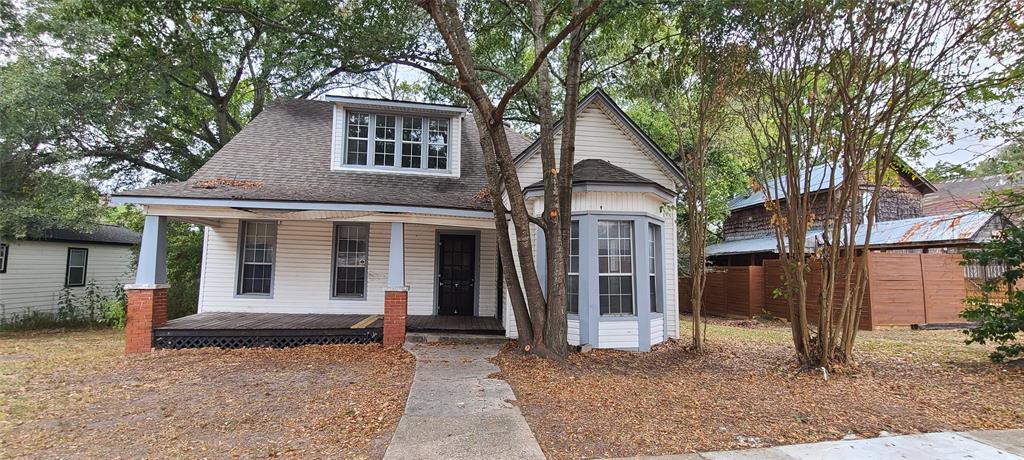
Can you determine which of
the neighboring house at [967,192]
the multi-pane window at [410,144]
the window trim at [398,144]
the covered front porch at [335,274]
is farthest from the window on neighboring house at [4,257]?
the neighboring house at [967,192]

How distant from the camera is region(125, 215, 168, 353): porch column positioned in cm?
Answer: 798

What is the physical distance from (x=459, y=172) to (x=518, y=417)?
7.41 meters

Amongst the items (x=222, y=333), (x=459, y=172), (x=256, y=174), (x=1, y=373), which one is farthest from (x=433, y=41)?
(x=1, y=373)

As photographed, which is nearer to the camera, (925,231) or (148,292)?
(148,292)

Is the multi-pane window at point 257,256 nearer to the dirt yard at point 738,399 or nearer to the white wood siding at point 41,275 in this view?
the dirt yard at point 738,399

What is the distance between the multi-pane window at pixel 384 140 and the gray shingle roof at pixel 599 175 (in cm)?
417

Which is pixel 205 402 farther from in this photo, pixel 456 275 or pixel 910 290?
pixel 910 290

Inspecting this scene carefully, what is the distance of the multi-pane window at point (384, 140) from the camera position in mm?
11031

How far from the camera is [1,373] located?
22.3 feet

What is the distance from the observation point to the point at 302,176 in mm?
10148

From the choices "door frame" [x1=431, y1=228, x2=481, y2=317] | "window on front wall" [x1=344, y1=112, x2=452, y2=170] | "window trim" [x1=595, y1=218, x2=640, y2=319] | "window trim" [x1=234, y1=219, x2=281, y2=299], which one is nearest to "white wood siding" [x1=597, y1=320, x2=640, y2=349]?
"window trim" [x1=595, y1=218, x2=640, y2=319]

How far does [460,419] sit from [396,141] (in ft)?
26.2

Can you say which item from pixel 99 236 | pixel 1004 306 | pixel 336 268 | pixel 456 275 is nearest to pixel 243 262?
pixel 336 268

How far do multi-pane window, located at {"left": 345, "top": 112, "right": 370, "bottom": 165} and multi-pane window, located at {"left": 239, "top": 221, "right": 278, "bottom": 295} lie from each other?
7.61ft
